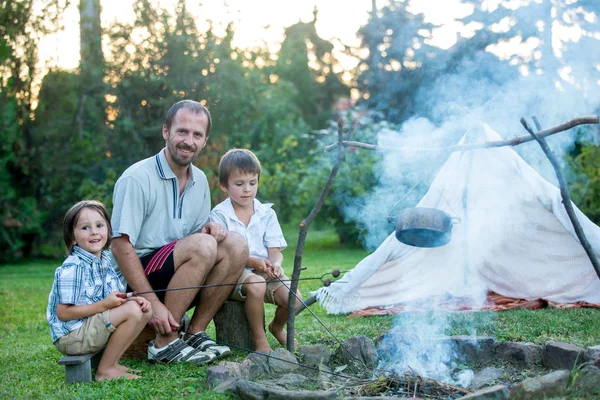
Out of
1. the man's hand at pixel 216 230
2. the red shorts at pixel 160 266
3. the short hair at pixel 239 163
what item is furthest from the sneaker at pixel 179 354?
the short hair at pixel 239 163

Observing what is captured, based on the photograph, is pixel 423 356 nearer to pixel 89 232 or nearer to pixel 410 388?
pixel 410 388

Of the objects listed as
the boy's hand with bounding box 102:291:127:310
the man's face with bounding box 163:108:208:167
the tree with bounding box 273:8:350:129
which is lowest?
the boy's hand with bounding box 102:291:127:310

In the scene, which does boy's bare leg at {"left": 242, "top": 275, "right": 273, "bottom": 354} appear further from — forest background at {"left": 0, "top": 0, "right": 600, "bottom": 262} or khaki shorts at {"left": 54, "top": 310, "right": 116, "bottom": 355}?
forest background at {"left": 0, "top": 0, "right": 600, "bottom": 262}

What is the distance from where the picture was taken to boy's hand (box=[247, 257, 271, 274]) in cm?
324

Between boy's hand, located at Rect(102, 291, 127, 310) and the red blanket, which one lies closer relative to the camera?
boy's hand, located at Rect(102, 291, 127, 310)

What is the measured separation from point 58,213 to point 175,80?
2493 mm

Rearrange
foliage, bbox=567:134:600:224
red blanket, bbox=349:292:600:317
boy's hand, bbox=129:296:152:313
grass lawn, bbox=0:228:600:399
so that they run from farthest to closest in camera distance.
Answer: foliage, bbox=567:134:600:224 → red blanket, bbox=349:292:600:317 → boy's hand, bbox=129:296:152:313 → grass lawn, bbox=0:228:600:399

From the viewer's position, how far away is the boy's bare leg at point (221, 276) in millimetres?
3152

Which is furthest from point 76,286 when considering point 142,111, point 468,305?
point 142,111

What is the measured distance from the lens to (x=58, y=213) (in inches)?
346

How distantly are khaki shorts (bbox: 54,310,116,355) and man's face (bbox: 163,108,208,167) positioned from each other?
0.90 meters

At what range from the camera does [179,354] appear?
3012 millimetres

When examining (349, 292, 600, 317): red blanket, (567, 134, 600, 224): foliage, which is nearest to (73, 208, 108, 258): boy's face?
(349, 292, 600, 317): red blanket

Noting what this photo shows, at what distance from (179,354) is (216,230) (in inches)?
25.1
